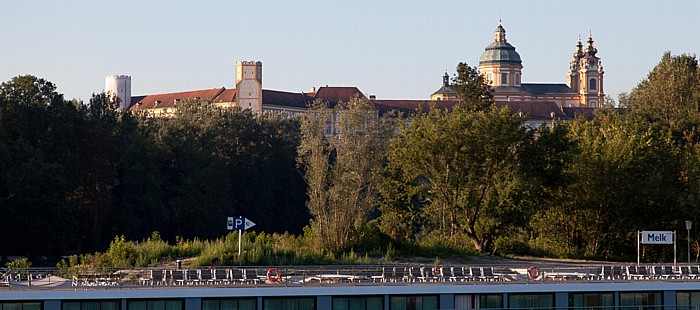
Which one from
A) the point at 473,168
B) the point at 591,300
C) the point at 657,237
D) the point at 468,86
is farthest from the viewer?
the point at 468,86

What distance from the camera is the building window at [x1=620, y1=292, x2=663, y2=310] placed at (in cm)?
3140

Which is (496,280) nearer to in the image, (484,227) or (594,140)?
(484,227)

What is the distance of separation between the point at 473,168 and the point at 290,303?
1101 inches

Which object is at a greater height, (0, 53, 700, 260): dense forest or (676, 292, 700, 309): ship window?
(0, 53, 700, 260): dense forest

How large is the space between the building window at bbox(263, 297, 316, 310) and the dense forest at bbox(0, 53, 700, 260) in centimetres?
1920

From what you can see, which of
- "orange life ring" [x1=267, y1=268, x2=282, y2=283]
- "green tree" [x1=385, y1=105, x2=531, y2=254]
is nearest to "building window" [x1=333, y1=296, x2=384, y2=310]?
"orange life ring" [x1=267, y1=268, x2=282, y2=283]

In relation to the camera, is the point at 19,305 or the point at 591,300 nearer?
the point at 19,305

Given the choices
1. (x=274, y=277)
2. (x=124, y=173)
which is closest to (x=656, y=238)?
(x=274, y=277)

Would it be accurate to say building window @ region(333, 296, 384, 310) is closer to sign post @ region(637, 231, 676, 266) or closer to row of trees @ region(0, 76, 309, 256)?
Result: sign post @ region(637, 231, 676, 266)

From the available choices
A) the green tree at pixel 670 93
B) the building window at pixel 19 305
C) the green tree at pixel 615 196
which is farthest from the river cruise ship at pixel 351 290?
the green tree at pixel 670 93

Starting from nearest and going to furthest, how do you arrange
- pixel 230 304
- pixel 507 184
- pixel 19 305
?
pixel 19 305 → pixel 230 304 → pixel 507 184

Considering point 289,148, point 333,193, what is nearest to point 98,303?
point 333,193

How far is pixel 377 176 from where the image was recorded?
5731cm

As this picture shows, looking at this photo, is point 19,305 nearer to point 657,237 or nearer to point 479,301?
Answer: point 479,301
